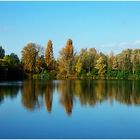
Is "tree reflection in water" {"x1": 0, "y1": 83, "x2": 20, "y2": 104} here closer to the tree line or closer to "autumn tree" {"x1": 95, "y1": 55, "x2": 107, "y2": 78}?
the tree line

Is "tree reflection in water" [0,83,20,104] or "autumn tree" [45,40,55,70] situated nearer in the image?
"tree reflection in water" [0,83,20,104]

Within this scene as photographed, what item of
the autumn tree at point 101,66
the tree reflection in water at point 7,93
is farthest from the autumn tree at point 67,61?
the tree reflection in water at point 7,93

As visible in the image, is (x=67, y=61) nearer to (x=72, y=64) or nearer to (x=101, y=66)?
(x=72, y=64)

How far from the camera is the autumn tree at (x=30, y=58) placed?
152 ft

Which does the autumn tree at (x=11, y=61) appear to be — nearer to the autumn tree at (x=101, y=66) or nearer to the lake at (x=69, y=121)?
the autumn tree at (x=101, y=66)

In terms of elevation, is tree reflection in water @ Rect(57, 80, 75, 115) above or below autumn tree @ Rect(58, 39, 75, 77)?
below

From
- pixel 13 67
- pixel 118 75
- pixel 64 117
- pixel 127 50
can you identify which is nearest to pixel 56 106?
pixel 64 117

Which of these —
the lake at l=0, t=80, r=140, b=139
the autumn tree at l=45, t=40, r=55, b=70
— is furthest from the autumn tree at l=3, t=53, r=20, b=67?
the lake at l=0, t=80, r=140, b=139

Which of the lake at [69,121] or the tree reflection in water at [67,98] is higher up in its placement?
the tree reflection in water at [67,98]

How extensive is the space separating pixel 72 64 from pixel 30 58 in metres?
6.04

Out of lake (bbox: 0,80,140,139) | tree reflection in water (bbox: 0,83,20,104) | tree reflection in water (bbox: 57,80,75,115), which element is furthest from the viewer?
tree reflection in water (bbox: 0,83,20,104)

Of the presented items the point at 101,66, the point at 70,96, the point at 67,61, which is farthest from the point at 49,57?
the point at 70,96

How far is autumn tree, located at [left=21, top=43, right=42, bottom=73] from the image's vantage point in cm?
4622

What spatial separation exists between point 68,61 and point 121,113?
3522cm
